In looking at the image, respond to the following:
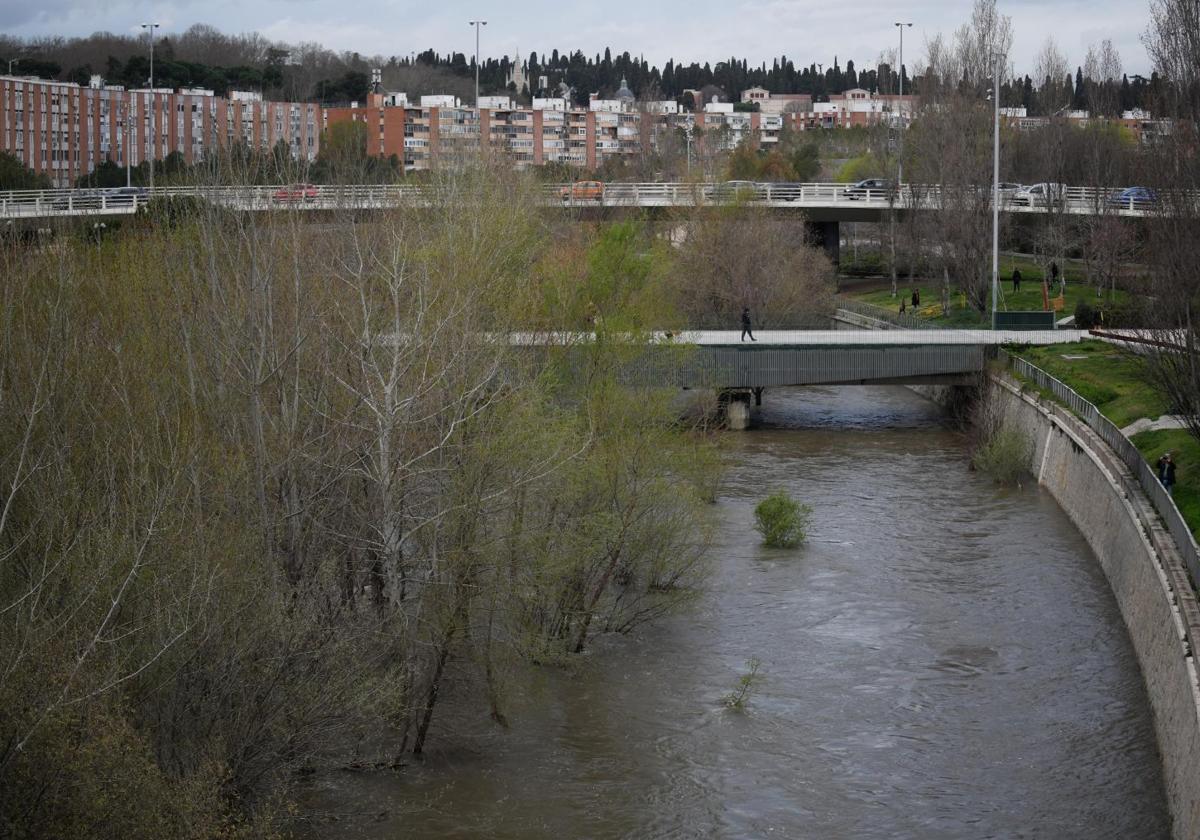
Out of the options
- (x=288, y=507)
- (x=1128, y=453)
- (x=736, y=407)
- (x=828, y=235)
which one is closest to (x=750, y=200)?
(x=828, y=235)

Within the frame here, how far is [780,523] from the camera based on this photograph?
2952cm

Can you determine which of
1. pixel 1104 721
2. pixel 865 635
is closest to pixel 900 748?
pixel 1104 721

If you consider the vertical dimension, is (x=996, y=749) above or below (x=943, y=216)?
below

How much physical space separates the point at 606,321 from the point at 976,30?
120 ft

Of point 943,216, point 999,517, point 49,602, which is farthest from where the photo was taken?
point 943,216

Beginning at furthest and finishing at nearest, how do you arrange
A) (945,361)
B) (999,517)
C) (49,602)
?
(945,361)
(999,517)
(49,602)

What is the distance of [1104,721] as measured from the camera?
2036cm

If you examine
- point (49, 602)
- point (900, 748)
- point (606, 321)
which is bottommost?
point (900, 748)

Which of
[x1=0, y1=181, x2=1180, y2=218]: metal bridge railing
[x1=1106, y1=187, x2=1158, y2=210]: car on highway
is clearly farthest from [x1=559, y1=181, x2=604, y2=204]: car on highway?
[x1=1106, y1=187, x2=1158, y2=210]: car on highway

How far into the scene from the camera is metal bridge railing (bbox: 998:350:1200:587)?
67.4ft

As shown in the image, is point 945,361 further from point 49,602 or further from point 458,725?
point 49,602

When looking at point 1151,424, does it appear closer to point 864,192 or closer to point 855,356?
point 855,356

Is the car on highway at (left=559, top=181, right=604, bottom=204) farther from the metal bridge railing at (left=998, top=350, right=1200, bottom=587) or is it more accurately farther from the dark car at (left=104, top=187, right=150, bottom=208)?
the metal bridge railing at (left=998, top=350, right=1200, bottom=587)

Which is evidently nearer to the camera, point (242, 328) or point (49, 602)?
point (49, 602)
